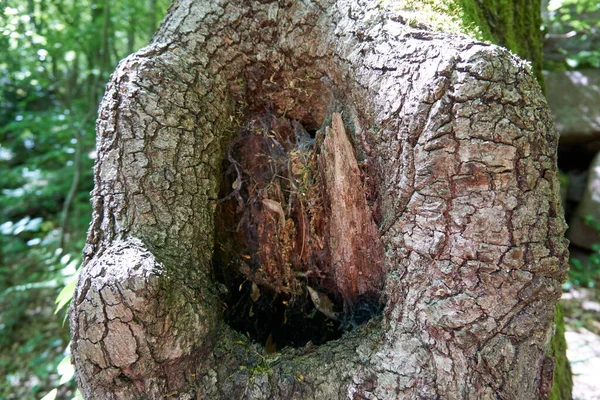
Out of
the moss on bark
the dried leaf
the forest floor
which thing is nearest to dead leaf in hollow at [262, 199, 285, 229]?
the dried leaf

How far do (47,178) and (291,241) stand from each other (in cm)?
595

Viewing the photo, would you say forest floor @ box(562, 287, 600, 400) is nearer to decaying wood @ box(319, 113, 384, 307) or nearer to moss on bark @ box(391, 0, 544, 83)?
decaying wood @ box(319, 113, 384, 307)

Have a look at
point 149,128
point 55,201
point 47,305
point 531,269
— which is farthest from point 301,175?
point 55,201

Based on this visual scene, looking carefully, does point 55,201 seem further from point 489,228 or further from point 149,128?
point 489,228

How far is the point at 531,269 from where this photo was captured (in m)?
1.25

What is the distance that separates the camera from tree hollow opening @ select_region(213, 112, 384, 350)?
1.74 meters

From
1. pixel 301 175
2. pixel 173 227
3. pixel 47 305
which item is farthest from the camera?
pixel 47 305

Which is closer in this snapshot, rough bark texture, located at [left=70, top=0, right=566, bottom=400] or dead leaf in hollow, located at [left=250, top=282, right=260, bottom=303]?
rough bark texture, located at [left=70, top=0, right=566, bottom=400]

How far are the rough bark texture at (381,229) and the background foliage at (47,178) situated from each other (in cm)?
227

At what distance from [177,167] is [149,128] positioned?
0.62 feet

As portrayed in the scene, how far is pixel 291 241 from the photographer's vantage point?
187 cm

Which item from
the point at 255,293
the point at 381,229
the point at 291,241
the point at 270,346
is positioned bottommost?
the point at 270,346

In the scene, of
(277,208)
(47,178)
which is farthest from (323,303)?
(47,178)

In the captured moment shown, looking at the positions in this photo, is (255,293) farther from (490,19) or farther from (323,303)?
(490,19)
